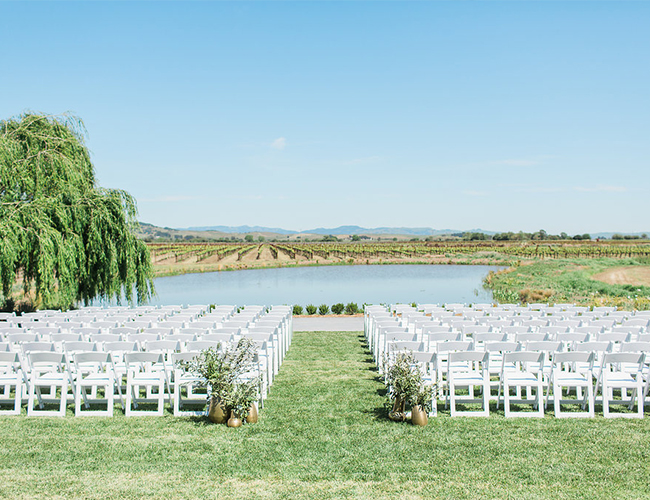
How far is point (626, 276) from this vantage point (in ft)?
138

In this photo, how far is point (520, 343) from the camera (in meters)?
8.38

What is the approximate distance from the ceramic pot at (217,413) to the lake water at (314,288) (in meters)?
23.2

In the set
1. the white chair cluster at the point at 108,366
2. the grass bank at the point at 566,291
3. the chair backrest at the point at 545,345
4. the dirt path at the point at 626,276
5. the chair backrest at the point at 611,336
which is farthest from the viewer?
Answer: the dirt path at the point at 626,276

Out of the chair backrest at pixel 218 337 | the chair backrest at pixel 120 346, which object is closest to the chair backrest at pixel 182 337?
the chair backrest at pixel 218 337

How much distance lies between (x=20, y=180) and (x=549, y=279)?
3636 cm

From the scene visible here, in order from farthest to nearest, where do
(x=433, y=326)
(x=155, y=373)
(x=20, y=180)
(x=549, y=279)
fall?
(x=549, y=279) → (x=20, y=180) → (x=433, y=326) → (x=155, y=373)

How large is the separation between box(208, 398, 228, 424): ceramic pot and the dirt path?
37.4 m

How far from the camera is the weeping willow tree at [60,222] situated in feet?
46.5

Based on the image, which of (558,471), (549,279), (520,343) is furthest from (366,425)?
(549,279)

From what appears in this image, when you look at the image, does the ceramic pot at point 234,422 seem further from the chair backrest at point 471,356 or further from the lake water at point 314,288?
the lake water at point 314,288

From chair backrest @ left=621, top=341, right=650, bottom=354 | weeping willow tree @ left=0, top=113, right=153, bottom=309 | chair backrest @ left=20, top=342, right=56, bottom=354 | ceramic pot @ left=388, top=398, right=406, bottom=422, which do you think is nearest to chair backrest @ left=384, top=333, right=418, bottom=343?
ceramic pot @ left=388, top=398, right=406, bottom=422

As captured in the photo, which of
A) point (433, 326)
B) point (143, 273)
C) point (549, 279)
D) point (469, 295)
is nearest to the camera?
point (433, 326)

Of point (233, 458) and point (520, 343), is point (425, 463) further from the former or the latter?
point (520, 343)

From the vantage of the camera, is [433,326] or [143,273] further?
[143,273]
